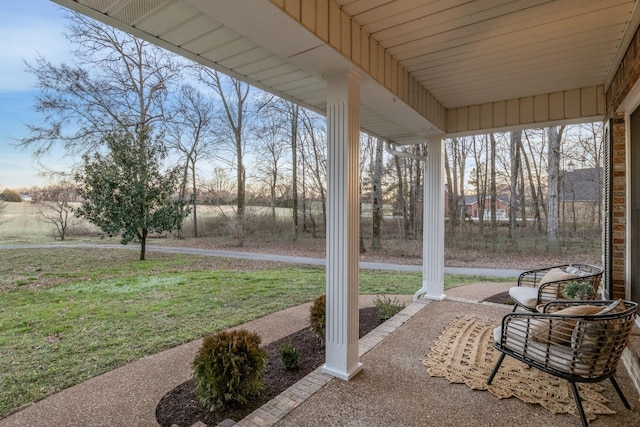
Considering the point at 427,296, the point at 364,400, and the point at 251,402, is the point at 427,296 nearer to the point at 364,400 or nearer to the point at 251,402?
the point at 364,400

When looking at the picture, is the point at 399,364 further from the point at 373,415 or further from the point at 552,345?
the point at 552,345

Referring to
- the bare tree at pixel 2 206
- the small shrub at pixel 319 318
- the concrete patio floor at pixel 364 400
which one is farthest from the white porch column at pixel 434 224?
the bare tree at pixel 2 206

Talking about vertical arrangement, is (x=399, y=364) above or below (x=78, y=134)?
below

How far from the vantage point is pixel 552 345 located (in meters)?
1.97

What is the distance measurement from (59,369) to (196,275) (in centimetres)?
451

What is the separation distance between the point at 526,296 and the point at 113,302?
6.52m

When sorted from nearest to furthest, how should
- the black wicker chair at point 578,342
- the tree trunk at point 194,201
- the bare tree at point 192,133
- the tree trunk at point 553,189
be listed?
the black wicker chair at point 578,342 < the tree trunk at point 553,189 < the bare tree at point 192,133 < the tree trunk at point 194,201

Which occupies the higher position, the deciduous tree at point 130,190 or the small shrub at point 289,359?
the deciduous tree at point 130,190

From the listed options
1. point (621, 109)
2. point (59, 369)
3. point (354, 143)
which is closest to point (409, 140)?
point (621, 109)

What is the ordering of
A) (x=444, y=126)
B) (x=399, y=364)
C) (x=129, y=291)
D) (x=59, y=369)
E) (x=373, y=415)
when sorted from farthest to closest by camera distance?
(x=129, y=291) < (x=444, y=126) < (x=59, y=369) < (x=399, y=364) < (x=373, y=415)

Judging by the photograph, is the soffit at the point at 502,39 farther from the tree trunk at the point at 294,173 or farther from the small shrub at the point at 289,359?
the tree trunk at the point at 294,173

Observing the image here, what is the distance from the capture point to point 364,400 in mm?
2084

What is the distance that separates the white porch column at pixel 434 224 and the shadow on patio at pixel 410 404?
1872mm

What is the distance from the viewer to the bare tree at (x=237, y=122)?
11031 mm
